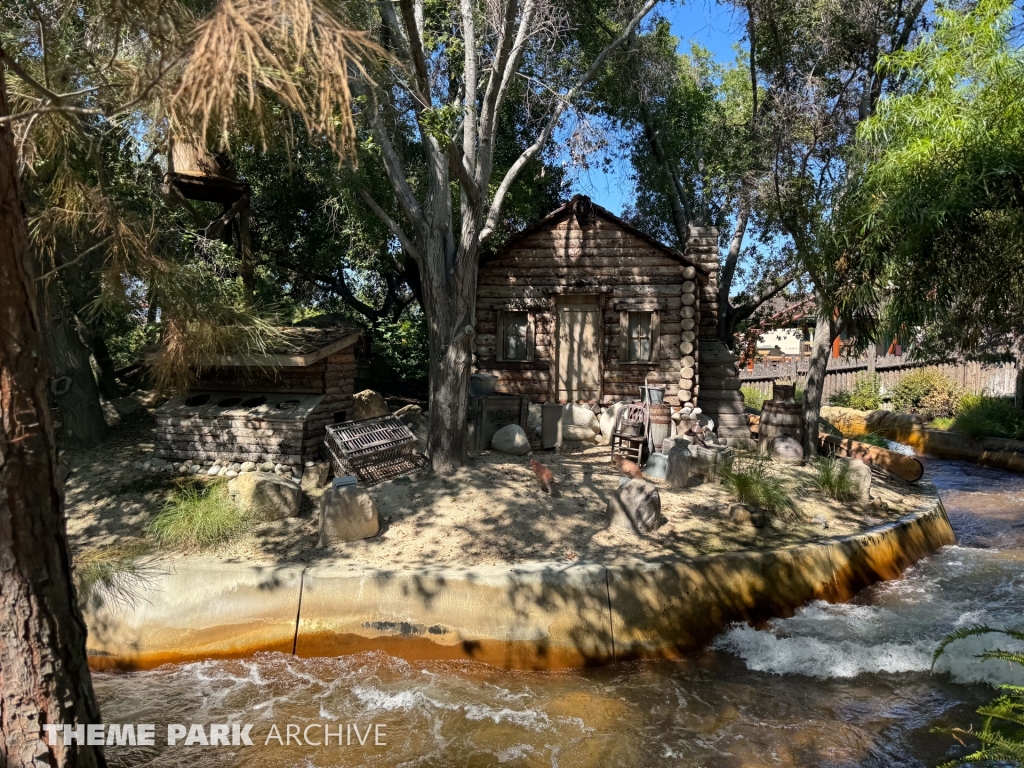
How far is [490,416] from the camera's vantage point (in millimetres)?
9773

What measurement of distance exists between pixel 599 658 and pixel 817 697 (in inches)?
69.1

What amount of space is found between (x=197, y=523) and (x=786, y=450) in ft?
26.9

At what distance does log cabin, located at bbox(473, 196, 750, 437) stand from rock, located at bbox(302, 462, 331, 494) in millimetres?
4851

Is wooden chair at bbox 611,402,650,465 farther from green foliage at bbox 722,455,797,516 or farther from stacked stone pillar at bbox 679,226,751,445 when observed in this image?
stacked stone pillar at bbox 679,226,751,445

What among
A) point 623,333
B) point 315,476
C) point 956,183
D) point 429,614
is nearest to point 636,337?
point 623,333

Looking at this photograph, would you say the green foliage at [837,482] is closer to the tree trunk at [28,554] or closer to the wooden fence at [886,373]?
the tree trunk at [28,554]

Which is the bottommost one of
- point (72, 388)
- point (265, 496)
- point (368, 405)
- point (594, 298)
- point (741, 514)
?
point (741, 514)

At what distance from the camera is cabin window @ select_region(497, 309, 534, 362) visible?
12.5 meters

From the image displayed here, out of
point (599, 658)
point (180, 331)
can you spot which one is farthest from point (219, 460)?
point (599, 658)

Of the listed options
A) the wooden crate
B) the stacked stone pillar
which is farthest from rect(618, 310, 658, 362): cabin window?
the wooden crate

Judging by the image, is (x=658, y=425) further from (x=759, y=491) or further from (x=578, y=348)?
(x=578, y=348)

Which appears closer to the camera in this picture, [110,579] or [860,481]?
[110,579]

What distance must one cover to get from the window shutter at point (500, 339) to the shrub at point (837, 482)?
606cm

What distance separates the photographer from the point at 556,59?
11.3 meters
